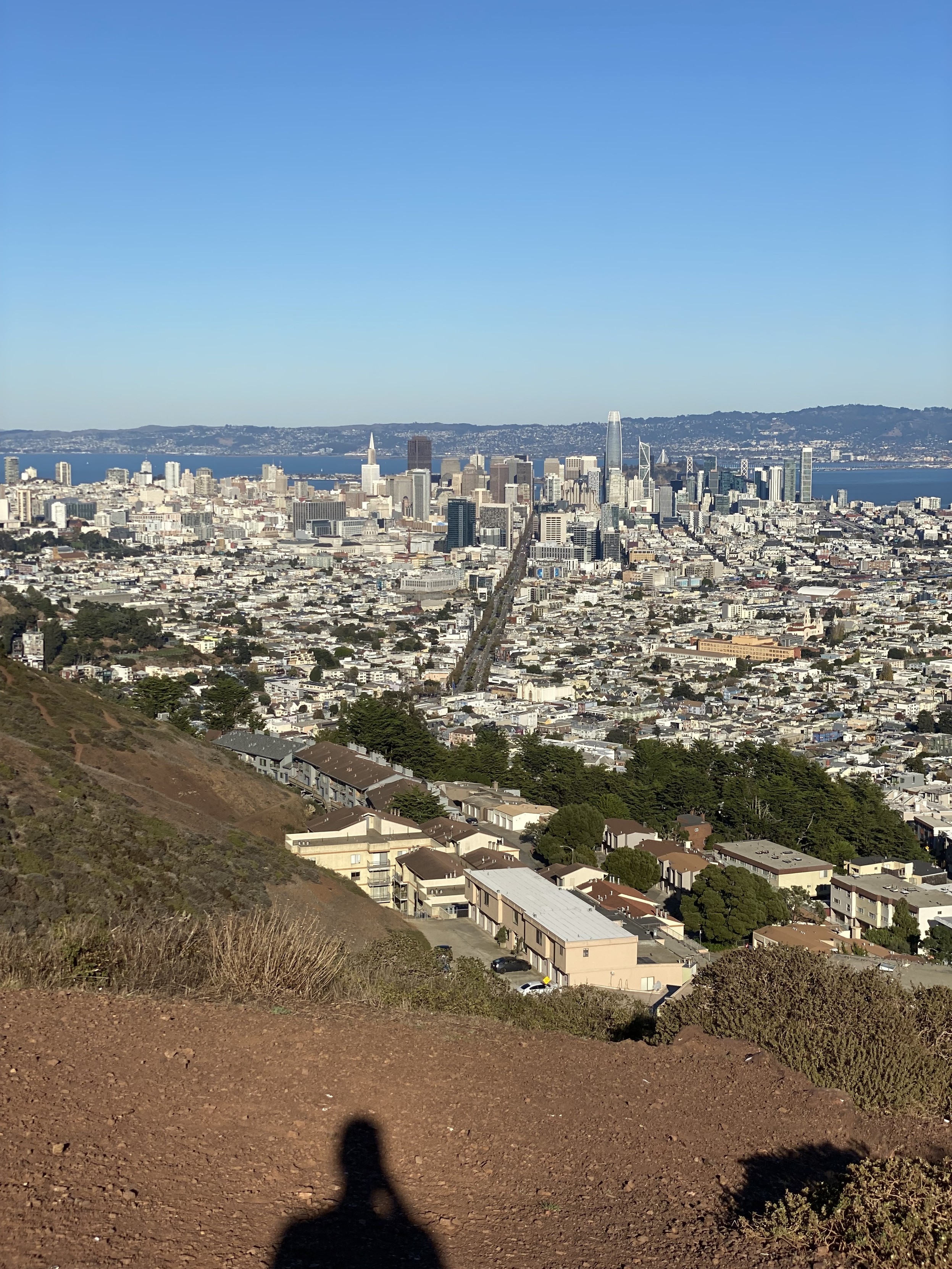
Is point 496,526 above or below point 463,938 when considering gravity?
above

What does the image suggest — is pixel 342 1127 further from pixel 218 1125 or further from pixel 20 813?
pixel 20 813

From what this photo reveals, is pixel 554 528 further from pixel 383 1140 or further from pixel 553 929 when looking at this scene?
pixel 383 1140

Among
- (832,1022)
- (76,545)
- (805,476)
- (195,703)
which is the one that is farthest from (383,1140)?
(805,476)

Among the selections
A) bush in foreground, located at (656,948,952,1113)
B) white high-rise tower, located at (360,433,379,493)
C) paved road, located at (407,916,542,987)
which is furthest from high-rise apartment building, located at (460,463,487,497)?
bush in foreground, located at (656,948,952,1113)

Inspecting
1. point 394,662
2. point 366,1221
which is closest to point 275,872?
point 366,1221

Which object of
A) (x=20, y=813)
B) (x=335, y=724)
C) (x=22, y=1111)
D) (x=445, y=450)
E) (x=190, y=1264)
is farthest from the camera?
(x=445, y=450)

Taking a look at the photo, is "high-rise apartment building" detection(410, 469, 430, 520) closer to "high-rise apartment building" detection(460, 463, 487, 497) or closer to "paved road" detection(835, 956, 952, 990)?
"high-rise apartment building" detection(460, 463, 487, 497)
